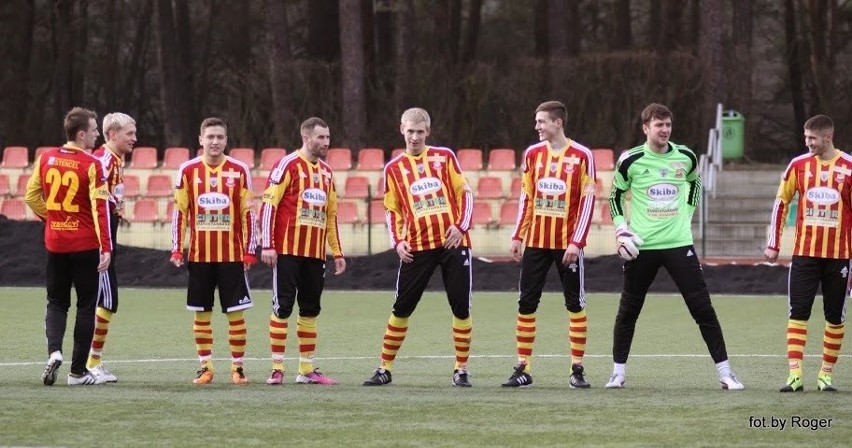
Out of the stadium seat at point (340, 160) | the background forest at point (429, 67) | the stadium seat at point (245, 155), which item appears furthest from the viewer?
the background forest at point (429, 67)

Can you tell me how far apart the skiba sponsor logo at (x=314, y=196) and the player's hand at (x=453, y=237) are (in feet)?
3.33

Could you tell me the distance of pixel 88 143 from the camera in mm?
11102

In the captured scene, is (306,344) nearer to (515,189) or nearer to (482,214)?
(482,214)

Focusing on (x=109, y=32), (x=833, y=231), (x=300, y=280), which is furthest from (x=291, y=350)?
(x=109, y=32)

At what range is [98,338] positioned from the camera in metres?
11.6

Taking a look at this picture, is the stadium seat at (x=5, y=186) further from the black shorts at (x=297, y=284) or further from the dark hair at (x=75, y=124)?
the black shorts at (x=297, y=284)

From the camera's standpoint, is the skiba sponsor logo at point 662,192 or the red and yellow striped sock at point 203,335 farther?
the red and yellow striped sock at point 203,335

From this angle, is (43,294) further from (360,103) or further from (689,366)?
(360,103)

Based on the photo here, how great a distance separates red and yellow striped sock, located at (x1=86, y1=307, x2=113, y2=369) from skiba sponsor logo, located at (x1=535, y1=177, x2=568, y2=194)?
3.28 meters

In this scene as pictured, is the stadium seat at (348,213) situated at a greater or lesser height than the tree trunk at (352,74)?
lesser

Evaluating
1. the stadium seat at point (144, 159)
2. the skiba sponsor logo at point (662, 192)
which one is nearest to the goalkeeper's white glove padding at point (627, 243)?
the skiba sponsor logo at point (662, 192)

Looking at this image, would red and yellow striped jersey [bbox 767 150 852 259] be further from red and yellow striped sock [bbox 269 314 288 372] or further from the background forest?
the background forest

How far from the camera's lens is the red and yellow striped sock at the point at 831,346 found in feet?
35.2

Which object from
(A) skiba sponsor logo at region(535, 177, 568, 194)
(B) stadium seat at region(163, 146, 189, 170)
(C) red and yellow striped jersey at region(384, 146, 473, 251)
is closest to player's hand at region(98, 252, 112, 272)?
(C) red and yellow striped jersey at region(384, 146, 473, 251)
